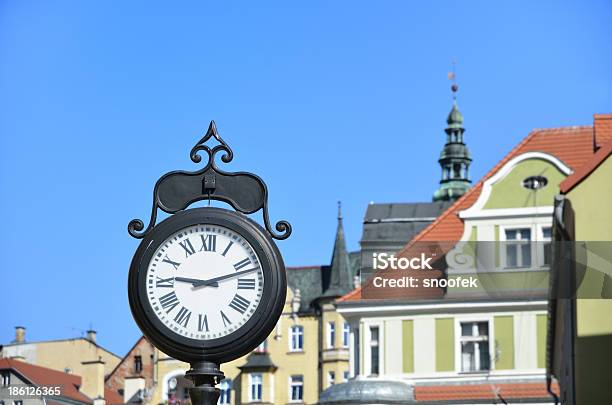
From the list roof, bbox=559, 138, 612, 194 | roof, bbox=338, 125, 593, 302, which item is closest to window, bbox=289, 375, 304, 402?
roof, bbox=338, 125, 593, 302

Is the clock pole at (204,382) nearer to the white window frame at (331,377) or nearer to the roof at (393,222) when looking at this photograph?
the roof at (393,222)

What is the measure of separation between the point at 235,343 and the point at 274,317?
162mm

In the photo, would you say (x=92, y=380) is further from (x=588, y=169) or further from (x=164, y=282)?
(x=164, y=282)

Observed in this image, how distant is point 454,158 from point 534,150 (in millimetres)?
28582

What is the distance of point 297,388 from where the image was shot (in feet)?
210

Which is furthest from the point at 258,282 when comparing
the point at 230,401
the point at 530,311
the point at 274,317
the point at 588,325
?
the point at 230,401

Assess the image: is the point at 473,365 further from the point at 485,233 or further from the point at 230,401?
the point at 230,401

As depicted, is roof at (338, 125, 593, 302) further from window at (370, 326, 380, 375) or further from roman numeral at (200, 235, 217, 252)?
roman numeral at (200, 235, 217, 252)

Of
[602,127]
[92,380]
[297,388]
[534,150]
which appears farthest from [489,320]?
[297,388]

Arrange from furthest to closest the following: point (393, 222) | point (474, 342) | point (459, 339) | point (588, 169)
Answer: point (393, 222) < point (474, 342) < point (459, 339) < point (588, 169)

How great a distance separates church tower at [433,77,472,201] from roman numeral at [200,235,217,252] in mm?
59990

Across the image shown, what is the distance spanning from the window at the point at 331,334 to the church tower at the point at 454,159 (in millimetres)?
7208

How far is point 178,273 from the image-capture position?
5316 millimetres

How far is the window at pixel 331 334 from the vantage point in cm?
6369
